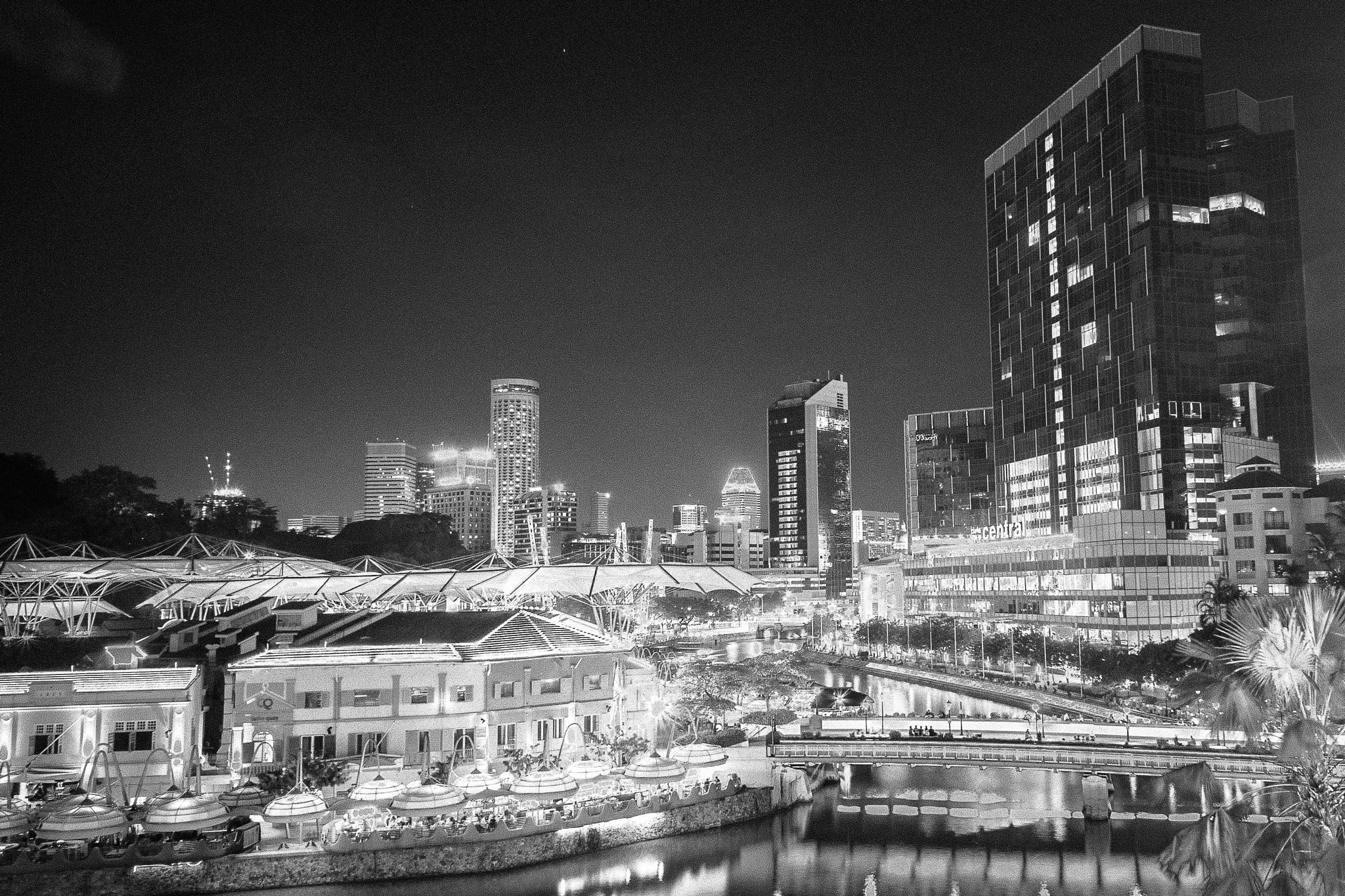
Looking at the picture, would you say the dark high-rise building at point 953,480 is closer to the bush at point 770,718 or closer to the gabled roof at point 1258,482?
the gabled roof at point 1258,482

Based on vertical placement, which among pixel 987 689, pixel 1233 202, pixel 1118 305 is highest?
pixel 1233 202

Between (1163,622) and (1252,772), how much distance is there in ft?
171

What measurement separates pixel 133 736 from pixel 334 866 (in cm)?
1122

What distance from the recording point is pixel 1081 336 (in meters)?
131

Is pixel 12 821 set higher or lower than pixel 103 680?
lower

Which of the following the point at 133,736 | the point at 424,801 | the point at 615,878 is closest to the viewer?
the point at 424,801

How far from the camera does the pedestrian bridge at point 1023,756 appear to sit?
41.1 meters

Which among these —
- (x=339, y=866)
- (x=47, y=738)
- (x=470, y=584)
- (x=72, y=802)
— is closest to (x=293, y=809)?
(x=339, y=866)

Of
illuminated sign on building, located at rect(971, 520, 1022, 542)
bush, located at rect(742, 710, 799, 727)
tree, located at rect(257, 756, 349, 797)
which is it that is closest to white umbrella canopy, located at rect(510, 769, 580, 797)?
tree, located at rect(257, 756, 349, 797)

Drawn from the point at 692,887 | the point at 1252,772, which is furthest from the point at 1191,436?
the point at 692,887

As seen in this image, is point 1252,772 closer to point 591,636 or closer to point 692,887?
point 692,887

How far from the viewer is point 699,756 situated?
146ft

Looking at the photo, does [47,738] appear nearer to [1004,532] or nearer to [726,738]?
[726,738]

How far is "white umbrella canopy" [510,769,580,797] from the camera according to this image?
126 ft
